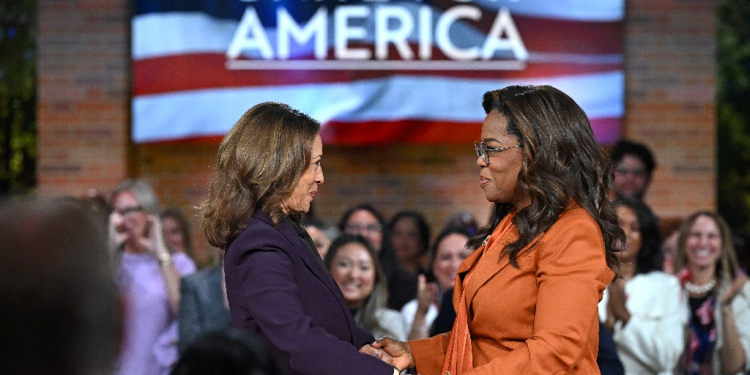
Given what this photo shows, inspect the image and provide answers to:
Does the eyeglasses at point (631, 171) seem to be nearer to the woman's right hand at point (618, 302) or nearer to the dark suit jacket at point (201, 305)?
the woman's right hand at point (618, 302)

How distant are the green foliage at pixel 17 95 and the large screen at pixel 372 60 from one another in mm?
7647

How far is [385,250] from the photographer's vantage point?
554cm

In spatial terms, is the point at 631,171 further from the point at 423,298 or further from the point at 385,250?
the point at 423,298

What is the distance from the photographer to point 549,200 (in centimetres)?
230

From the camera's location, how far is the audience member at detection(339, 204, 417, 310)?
5211 millimetres

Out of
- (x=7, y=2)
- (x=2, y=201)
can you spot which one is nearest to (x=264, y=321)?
(x=2, y=201)

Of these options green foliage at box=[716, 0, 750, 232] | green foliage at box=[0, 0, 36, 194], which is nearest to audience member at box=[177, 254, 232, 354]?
green foliage at box=[0, 0, 36, 194]

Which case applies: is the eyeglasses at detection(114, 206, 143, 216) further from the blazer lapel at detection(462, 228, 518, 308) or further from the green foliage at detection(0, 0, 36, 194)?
the green foliage at detection(0, 0, 36, 194)

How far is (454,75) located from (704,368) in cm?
289

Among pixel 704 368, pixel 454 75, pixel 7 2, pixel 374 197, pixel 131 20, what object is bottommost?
pixel 704 368

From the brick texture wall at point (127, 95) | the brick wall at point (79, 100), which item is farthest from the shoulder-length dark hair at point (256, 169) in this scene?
the brick wall at point (79, 100)

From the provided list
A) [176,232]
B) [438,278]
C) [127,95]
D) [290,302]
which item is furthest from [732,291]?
[127,95]

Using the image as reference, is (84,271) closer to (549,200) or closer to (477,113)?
(549,200)

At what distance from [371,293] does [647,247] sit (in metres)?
1.52
